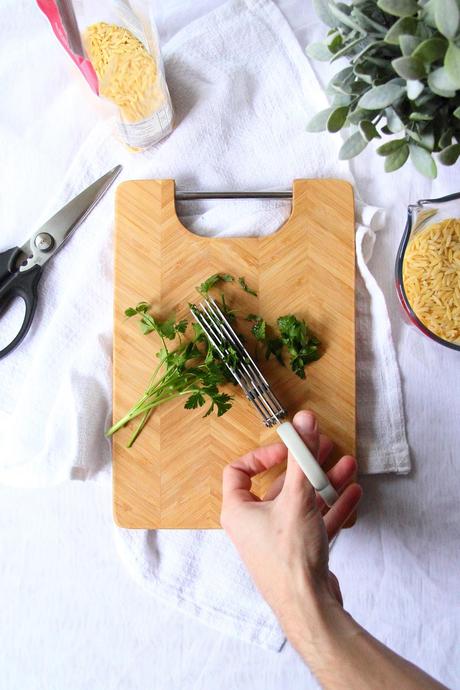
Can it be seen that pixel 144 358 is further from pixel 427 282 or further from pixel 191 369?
pixel 427 282

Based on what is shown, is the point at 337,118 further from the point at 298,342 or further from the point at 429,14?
the point at 298,342

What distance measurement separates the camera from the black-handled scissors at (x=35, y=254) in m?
1.05

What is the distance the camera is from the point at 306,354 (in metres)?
0.99

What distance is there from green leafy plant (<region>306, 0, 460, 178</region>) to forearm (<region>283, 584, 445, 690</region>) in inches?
19.9

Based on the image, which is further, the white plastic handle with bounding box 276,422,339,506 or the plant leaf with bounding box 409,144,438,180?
the white plastic handle with bounding box 276,422,339,506

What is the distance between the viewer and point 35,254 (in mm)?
1053

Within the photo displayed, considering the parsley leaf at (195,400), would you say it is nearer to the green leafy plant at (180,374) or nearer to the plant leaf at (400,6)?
the green leafy plant at (180,374)

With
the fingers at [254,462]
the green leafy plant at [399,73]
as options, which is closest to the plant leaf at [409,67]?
the green leafy plant at [399,73]

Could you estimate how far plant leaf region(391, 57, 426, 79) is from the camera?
54 centimetres

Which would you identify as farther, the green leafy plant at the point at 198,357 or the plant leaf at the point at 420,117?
the green leafy plant at the point at 198,357

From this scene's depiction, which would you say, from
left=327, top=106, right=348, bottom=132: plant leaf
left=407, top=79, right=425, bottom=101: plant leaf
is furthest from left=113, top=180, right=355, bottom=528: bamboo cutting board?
left=407, top=79, right=425, bottom=101: plant leaf

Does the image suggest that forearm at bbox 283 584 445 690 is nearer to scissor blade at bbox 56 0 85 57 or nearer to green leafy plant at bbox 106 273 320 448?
green leafy plant at bbox 106 273 320 448

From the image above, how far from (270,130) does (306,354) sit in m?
0.38

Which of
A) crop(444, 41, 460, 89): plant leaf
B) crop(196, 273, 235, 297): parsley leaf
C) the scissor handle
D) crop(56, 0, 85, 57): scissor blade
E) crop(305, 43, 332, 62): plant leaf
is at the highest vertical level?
crop(56, 0, 85, 57): scissor blade
